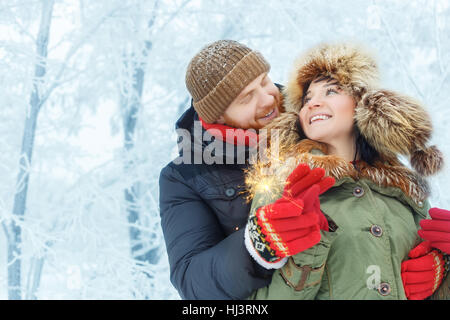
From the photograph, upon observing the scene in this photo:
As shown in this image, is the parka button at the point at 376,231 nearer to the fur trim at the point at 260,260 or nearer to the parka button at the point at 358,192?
the parka button at the point at 358,192

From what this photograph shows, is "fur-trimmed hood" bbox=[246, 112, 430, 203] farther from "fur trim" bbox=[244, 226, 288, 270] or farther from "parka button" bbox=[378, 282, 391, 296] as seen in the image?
"parka button" bbox=[378, 282, 391, 296]

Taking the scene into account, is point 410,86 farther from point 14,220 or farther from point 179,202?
point 14,220

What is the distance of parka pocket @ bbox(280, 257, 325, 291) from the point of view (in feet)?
3.43

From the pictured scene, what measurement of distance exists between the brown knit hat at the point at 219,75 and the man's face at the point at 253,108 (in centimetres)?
3

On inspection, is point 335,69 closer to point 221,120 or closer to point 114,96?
point 221,120

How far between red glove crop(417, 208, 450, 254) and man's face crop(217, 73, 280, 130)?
0.73 meters

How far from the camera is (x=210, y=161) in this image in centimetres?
155

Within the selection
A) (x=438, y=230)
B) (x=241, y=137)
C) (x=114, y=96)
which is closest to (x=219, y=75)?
(x=241, y=137)

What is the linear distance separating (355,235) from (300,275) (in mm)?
242

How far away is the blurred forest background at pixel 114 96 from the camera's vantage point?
3283mm

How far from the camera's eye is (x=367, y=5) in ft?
11.3

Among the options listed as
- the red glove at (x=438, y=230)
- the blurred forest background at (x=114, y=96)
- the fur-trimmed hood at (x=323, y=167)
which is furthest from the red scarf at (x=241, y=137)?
the blurred forest background at (x=114, y=96)

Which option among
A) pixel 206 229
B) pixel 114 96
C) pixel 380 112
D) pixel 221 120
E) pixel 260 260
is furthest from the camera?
pixel 114 96

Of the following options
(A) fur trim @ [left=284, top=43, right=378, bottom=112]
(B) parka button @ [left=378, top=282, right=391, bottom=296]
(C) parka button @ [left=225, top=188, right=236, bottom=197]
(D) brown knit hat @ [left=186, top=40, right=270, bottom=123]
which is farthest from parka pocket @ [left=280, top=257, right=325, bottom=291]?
(D) brown knit hat @ [left=186, top=40, right=270, bottom=123]
